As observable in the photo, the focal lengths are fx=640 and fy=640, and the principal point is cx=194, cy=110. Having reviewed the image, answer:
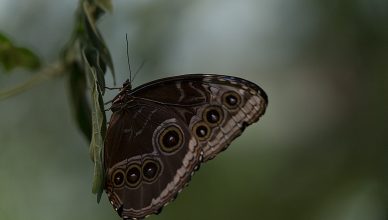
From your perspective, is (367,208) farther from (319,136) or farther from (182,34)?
(182,34)

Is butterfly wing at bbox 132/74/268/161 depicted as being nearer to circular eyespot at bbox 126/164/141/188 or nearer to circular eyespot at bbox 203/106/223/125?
circular eyespot at bbox 203/106/223/125

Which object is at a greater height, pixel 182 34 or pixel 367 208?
pixel 182 34

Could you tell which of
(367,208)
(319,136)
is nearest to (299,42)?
(319,136)

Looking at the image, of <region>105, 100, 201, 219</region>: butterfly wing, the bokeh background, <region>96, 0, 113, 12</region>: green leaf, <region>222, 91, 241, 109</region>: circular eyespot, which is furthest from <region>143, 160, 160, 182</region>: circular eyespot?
the bokeh background

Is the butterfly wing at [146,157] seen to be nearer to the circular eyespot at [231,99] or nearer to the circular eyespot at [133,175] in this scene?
the circular eyespot at [133,175]

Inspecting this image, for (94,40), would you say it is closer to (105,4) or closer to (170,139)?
(105,4)

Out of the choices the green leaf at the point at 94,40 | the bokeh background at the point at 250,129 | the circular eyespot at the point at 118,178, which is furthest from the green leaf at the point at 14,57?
the bokeh background at the point at 250,129
